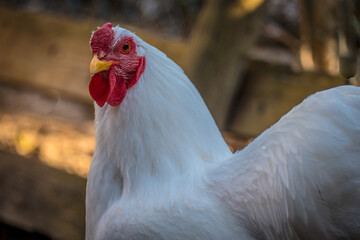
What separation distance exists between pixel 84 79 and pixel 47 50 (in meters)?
0.55

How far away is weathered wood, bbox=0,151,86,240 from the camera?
9.11 ft

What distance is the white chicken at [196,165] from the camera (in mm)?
1167

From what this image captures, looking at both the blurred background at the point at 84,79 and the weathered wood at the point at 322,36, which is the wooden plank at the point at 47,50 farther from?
the weathered wood at the point at 322,36

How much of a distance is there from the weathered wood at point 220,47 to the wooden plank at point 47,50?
2.45ft

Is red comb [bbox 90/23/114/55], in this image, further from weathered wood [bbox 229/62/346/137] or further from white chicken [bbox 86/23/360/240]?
weathered wood [bbox 229/62/346/137]

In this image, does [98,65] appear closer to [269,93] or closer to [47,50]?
[269,93]

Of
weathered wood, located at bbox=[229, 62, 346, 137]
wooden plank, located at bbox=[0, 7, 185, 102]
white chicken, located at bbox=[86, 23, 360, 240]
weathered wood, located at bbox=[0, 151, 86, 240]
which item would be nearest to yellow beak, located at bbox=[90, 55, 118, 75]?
white chicken, located at bbox=[86, 23, 360, 240]

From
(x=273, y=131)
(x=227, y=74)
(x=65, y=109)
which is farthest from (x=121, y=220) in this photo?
(x=65, y=109)

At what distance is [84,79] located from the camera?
391 cm

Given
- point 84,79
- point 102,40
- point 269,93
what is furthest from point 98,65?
point 84,79

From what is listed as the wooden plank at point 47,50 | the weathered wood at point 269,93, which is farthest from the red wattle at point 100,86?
the wooden plank at point 47,50

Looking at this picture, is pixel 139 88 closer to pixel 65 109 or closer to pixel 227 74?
pixel 227 74

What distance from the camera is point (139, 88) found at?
Answer: 177 centimetres

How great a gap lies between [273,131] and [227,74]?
1.79 meters
